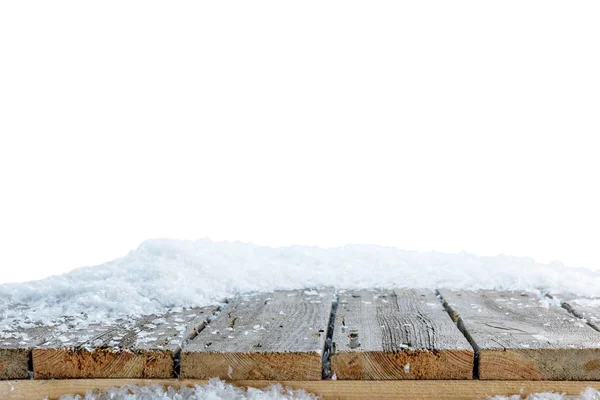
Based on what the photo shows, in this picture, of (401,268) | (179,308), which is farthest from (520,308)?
(179,308)

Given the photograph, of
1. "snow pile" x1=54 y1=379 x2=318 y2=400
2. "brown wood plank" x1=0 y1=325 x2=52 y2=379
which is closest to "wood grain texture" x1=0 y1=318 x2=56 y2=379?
"brown wood plank" x1=0 y1=325 x2=52 y2=379

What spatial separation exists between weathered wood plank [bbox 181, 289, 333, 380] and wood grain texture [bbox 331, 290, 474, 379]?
2.2 inches

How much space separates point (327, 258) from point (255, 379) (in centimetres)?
123

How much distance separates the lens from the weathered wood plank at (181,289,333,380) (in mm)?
1339

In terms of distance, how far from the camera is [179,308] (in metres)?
1.82

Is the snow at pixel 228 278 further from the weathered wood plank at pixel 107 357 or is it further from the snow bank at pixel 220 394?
the snow bank at pixel 220 394

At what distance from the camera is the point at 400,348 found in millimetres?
1351

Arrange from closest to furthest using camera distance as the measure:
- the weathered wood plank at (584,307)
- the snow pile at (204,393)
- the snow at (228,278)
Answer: the snow pile at (204,393)
the weathered wood plank at (584,307)
the snow at (228,278)

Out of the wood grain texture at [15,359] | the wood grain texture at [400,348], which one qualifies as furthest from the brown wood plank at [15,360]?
the wood grain texture at [400,348]

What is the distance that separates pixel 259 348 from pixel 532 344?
588 millimetres

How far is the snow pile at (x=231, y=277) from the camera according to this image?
6.05ft

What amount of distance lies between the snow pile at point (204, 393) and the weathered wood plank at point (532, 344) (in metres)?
0.40

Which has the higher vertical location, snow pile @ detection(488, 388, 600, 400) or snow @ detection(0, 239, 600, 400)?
snow @ detection(0, 239, 600, 400)

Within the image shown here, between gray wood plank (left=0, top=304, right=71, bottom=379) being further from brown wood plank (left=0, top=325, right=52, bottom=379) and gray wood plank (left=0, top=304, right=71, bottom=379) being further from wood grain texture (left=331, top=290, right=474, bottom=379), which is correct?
wood grain texture (left=331, top=290, right=474, bottom=379)
